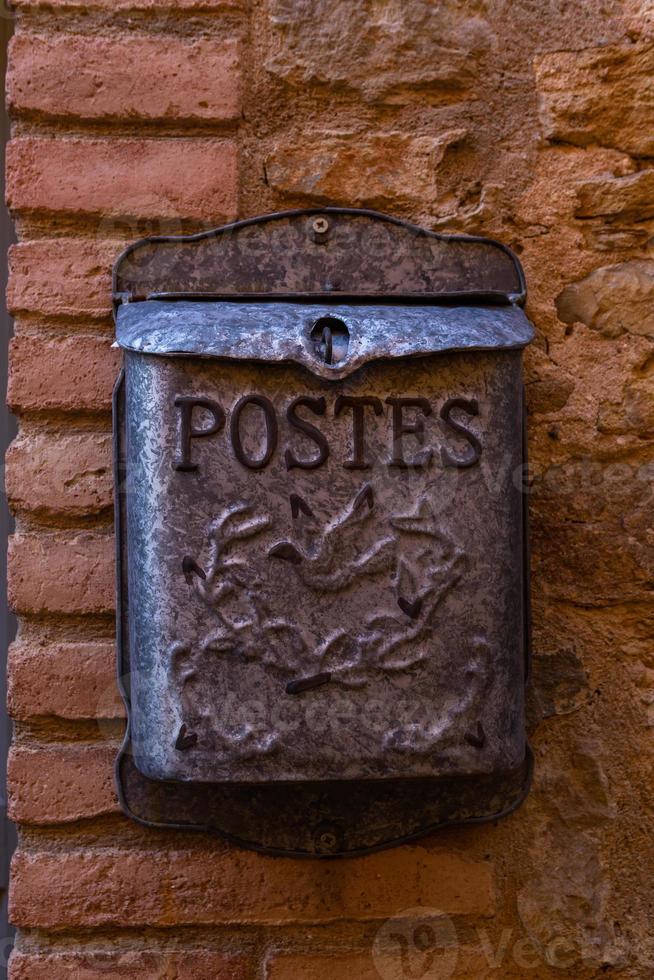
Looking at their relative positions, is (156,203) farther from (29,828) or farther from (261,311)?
(29,828)

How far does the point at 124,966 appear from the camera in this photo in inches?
37.6

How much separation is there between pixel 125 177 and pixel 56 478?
0.32 metres

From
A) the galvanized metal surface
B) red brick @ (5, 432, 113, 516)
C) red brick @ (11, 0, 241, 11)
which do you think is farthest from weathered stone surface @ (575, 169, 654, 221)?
red brick @ (5, 432, 113, 516)

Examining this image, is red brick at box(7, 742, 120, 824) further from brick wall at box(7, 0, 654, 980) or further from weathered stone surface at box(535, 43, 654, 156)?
weathered stone surface at box(535, 43, 654, 156)

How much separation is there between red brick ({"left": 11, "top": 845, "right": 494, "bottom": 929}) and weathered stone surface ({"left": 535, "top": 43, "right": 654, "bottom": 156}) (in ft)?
2.53

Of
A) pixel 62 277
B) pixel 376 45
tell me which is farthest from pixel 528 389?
pixel 62 277

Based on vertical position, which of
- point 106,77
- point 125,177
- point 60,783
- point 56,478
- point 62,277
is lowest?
point 60,783

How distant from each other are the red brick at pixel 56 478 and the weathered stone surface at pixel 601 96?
60cm

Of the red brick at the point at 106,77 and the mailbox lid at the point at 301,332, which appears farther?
the red brick at the point at 106,77

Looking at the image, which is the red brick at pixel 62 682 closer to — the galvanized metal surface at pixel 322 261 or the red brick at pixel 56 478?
the red brick at pixel 56 478

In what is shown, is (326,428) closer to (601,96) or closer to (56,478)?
(56,478)

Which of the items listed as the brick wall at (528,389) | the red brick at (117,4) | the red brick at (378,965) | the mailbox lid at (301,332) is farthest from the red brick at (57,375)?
the red brick at (378,965)

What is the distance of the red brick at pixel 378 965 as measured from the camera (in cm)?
96

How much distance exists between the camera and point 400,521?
833 millimetres
